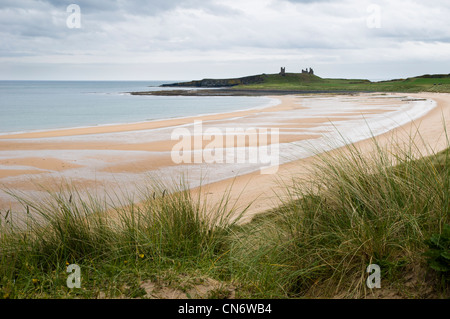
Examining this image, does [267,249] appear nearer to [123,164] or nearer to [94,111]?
[123,164]

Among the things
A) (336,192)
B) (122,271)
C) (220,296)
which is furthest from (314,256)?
→ (122,271)

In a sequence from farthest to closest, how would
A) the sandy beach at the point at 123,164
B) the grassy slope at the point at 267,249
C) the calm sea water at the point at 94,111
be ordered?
the calm sea water at the point at 94,111 < the sandy beach at the point at 123,164 < the grassy slope at the point at 267,249

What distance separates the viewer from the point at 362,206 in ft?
Result: 14.5

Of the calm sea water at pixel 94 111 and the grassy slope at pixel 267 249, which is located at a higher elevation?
the calm sea water at pixel 94 111

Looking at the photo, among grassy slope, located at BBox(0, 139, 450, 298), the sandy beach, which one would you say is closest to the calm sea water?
the sandy beach

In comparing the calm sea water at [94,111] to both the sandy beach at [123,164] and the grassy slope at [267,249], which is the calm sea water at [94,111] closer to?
the sandy beach at [123,164]

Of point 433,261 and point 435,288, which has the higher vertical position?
point 433,261

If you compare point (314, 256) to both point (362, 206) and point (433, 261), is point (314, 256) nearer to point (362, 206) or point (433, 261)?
point (362, 206)

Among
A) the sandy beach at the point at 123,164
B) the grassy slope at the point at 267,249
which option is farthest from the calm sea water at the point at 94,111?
the grassy slope at the point at 267,249

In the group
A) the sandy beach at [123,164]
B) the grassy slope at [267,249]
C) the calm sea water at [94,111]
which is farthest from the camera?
the calm sea water at [94,111]

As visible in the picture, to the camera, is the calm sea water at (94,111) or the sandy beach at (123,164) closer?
the sandy beach at (123,164)

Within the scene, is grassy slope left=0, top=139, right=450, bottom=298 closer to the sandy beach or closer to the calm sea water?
the sandy beach

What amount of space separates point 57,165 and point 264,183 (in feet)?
23.2

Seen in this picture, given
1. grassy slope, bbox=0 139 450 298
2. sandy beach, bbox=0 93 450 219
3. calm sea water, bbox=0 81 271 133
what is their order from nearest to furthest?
grassy slope, bbox=0 139 450 298, sandy beach, bbox=0 93 450 219, calm sea water, bbox=0 81 271 133
